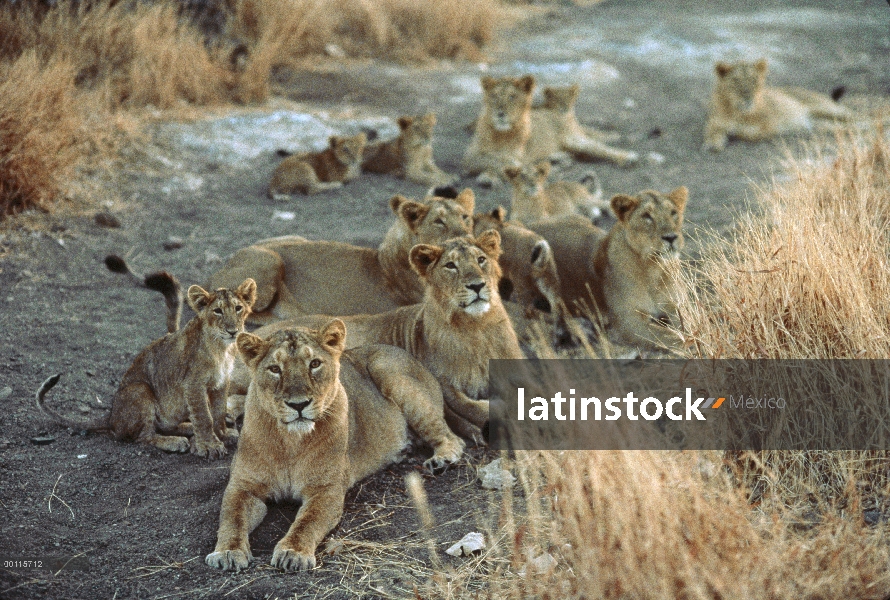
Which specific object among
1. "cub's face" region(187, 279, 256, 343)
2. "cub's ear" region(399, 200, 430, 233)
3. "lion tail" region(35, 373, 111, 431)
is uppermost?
"cub's face" region(187, 279, 256, 343)

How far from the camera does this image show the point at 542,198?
9.40 metres

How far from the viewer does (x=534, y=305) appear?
7.46 meters

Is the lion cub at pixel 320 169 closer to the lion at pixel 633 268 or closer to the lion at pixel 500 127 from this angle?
the lion at pixel 500 127

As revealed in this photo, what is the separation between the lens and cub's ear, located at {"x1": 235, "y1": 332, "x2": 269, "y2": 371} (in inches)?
190

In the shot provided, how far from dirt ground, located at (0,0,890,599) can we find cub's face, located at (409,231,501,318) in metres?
0.81

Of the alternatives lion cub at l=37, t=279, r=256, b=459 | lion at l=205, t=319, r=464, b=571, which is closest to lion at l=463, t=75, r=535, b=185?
lion cub at l=37, t=279, r=256, b=459

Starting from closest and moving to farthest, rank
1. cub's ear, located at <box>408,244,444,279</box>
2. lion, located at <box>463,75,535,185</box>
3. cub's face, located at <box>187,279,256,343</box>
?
cub's face, located at <box>187,279,256,343</box>
cub's ear, located at <box>408,244,444,279</box>
lion, located at <box>463,75,535,185</box>

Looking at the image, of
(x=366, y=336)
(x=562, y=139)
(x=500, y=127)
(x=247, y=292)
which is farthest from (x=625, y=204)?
(x=562, y=139)

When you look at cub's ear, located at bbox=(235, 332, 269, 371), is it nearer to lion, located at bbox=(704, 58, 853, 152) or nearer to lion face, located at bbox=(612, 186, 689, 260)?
lion face, located at bbox=(612, 186, 689, 260)

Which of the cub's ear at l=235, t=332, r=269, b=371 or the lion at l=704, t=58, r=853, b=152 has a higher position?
the cub's ear at l=235, t=332, r=269, b=371

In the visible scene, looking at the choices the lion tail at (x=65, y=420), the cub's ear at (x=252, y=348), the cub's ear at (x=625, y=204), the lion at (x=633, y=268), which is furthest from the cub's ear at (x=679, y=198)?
the lion tail at (x=65, y=420)

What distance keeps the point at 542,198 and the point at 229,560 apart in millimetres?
5582

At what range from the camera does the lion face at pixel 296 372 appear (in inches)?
184

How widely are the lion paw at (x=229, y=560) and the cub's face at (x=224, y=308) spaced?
1.34 metres
